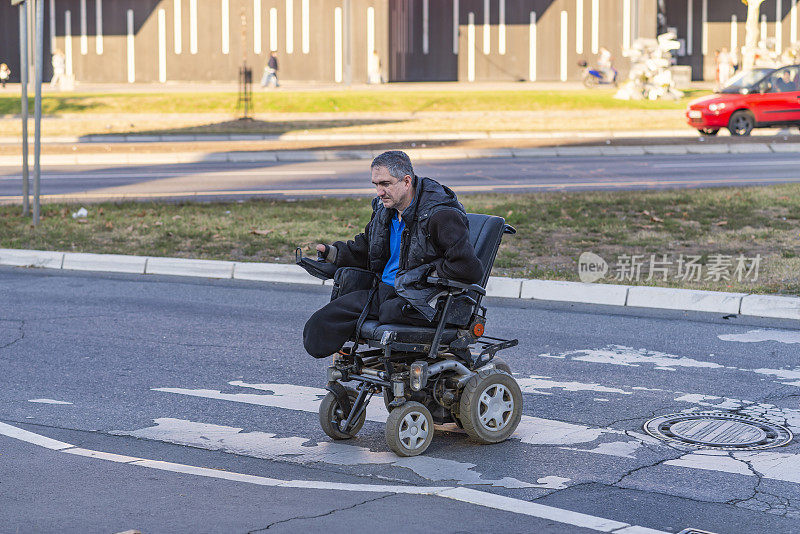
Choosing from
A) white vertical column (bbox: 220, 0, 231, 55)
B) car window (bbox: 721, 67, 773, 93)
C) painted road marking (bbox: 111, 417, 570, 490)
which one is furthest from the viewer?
white vertical column (bbox: 220, 0, 231, 55)

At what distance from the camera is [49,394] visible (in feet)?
22.9

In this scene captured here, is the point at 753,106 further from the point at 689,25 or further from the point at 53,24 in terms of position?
the point at 53,24

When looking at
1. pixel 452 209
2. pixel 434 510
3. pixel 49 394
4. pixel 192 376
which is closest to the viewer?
pixel 434 510

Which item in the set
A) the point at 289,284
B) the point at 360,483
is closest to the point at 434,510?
the point at 360,483

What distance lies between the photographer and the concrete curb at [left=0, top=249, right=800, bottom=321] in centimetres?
923

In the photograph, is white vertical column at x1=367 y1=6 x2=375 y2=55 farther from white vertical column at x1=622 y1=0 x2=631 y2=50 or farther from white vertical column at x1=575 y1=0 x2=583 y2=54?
white vertical column at x1=622 y1=0 x2=631 y2=50

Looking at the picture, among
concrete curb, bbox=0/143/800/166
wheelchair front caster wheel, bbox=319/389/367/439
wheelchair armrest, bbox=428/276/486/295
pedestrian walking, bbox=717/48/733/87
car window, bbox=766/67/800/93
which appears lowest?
wheelchair front caster wheel, bbox=319/389/367/439

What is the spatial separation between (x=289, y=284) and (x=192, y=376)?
12.3ft

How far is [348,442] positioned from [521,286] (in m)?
4.52

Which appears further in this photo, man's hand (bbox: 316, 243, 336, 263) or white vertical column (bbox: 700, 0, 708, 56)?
white vertical column (bbox: 700, 0, 708, 56)

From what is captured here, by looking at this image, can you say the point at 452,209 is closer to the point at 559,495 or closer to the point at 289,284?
the point at 559,495

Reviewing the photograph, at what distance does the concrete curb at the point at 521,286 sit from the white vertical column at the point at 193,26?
4030cm

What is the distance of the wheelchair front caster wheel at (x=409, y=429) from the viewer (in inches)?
218

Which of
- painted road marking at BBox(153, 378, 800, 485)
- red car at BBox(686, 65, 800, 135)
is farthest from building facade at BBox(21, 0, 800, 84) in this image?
painted road marking at BBox(153, 378, 800, 485)
